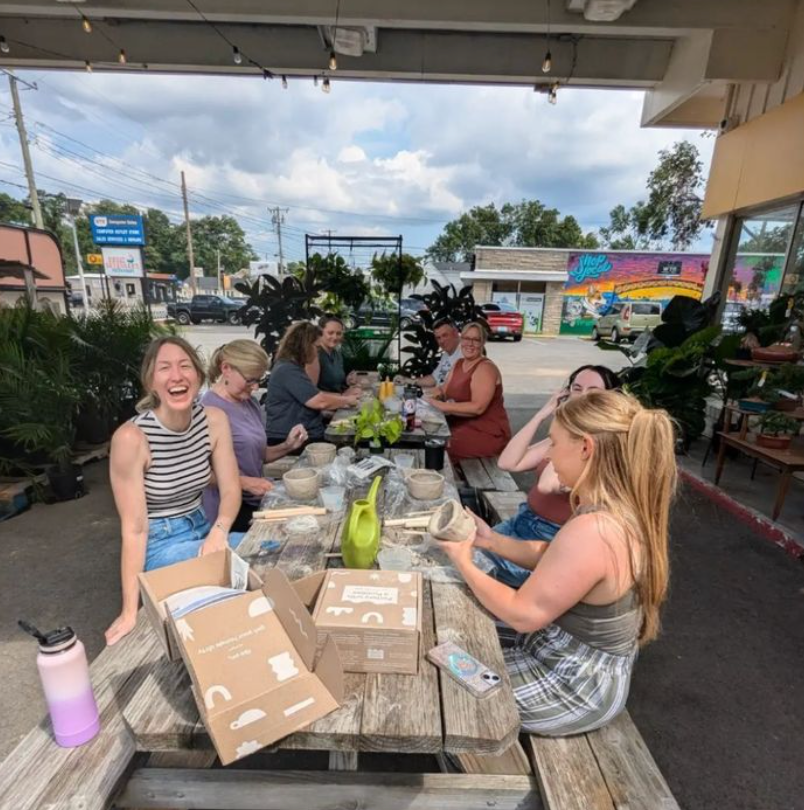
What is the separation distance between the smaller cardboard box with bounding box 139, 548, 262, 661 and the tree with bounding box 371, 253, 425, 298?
6.14 metres

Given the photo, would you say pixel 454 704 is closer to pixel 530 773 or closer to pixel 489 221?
pixel 530 773

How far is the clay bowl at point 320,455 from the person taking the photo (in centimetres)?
227

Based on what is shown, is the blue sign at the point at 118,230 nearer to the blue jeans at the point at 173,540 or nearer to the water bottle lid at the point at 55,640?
the blue jeans at the point at 173,540

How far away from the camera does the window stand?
16.8 feet

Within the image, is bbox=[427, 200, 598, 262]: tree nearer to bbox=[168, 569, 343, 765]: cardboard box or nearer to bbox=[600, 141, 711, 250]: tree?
bbox=[600, 141, 711, 250]: tree

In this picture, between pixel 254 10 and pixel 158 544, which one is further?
pixel 254 10

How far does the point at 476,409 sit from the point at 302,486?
6.29 ft

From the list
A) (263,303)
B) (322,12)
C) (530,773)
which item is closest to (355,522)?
(530,773)

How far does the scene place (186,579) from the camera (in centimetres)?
123

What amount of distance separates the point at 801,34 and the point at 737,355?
316cm

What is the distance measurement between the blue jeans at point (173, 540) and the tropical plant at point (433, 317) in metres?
4.70

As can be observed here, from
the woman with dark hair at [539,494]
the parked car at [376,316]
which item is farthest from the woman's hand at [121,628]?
the parked car at [376,316]

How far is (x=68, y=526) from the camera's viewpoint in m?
3.53

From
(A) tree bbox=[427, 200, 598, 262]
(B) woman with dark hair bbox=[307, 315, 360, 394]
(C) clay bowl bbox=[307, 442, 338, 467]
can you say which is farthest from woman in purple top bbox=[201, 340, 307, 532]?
(A) tree bbox=[427, 200, 598, 262]
